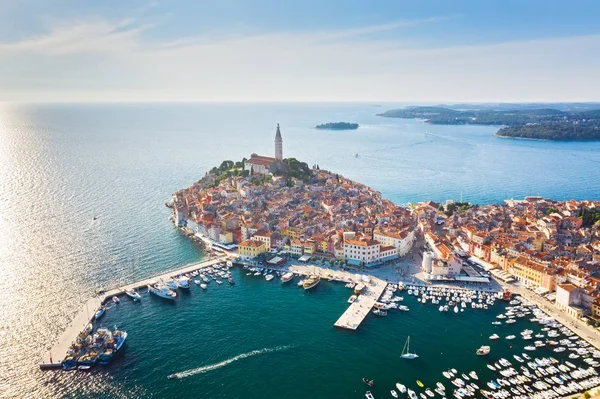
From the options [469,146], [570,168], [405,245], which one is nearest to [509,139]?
[469,146]

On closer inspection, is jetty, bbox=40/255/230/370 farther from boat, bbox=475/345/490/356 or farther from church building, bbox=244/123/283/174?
church building, bbox=244/123/283/174

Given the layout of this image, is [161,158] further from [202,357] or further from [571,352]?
[571,352]

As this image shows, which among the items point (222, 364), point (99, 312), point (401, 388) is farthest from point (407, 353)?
point (99, 312)

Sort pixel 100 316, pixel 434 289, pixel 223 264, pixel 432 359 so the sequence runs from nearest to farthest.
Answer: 1. pixel 432 359
2. pixel 100 316
3. pixel 434 289
4. pixel 223 264

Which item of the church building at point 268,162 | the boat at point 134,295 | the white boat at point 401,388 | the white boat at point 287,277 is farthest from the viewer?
the church building at point 268,162

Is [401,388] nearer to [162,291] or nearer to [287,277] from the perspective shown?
[287,277]

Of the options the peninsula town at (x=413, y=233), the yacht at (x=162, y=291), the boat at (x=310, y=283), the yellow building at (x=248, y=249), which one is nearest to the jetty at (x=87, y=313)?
the yacht at (x=162, y=291)

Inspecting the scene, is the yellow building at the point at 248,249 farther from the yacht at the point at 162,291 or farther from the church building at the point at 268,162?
the church building at the point at 268,162

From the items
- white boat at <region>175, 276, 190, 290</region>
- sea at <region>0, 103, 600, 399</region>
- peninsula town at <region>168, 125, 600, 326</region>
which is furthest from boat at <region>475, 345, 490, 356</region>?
white boat at <region>175, 276, 190, 290</region>
